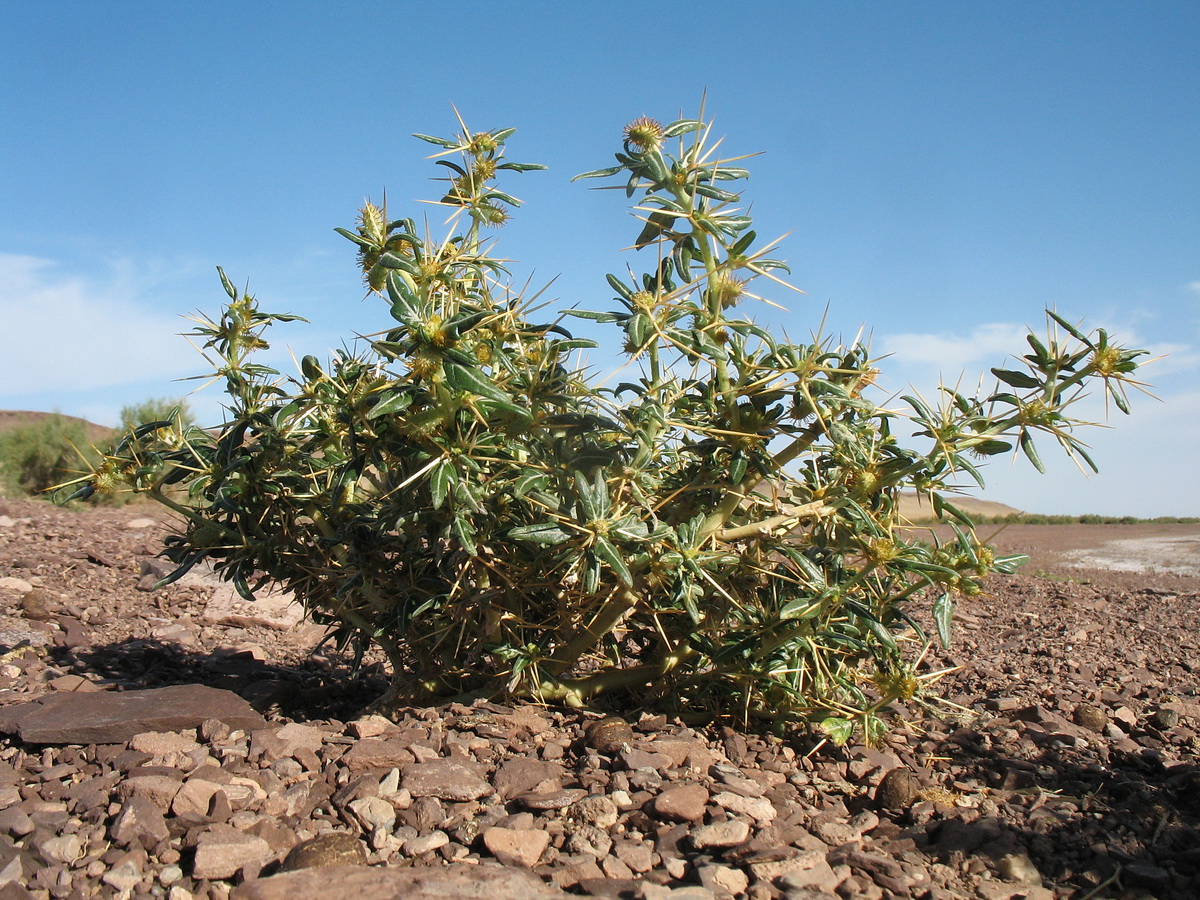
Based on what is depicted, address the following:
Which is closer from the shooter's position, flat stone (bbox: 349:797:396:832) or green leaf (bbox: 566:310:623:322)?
flat stone (bbox: 349:797:396:832)

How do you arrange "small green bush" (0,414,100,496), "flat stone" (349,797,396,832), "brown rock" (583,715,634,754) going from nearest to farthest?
1. "flat stone" (349,797,396,832)
2. "brown rock" (583,715,634,754)
3. "small green bush" (0,414,100,496)

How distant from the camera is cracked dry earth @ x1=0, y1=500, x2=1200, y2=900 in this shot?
2.14m

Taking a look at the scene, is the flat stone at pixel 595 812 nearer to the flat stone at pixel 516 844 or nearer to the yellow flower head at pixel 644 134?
the flat stone at pixel 516 844

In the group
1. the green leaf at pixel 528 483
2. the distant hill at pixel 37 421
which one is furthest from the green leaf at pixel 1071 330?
the distant hill at pixel 37 421

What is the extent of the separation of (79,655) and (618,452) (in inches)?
124

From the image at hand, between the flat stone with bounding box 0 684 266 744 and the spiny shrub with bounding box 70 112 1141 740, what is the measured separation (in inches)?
16.2

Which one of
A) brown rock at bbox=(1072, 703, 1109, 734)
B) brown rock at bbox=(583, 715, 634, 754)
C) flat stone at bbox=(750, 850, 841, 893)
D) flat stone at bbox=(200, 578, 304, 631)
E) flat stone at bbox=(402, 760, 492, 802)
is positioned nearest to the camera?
flat stone at bbox=(750, 850, 841, 893)

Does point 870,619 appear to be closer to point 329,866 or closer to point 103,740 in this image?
point 329,866

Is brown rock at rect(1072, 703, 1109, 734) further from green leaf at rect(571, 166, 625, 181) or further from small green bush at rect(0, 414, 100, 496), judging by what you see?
small green bush at rect(0, 414, 100, 496)

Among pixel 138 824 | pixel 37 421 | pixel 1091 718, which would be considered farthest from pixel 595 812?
pixel 37 421

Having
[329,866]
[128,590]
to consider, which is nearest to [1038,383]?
[329,866]

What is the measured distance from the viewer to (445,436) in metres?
2.52

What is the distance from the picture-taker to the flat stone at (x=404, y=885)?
195 centimetres

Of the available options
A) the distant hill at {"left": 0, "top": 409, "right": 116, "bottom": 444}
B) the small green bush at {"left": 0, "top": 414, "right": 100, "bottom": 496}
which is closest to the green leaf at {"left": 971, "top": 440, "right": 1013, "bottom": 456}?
the distant hill at {"left": 0, "top": 409, "right": 116, "bottom": 444}
